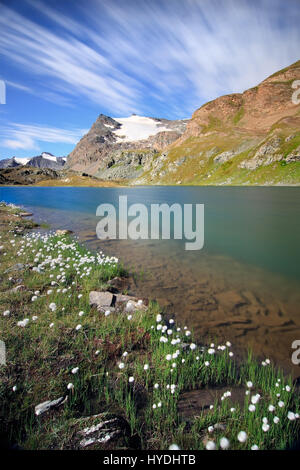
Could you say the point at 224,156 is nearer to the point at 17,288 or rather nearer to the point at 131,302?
the point at 131,302

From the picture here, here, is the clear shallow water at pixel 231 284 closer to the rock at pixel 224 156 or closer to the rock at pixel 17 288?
Answer: the rock at pixel 17 288

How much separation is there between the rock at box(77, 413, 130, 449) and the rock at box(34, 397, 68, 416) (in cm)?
61

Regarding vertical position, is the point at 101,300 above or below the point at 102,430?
above

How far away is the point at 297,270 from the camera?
38.6 ft

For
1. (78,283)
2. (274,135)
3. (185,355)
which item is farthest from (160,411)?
(274,135)

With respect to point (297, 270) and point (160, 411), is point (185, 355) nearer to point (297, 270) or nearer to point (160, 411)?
point (160, 411)

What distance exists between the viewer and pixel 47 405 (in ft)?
12.2

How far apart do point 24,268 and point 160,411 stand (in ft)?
27.5

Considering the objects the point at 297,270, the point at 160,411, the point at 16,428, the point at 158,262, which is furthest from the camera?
the point at 158,262

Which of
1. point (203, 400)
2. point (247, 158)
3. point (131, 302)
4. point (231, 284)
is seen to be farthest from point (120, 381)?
point (247, 158)

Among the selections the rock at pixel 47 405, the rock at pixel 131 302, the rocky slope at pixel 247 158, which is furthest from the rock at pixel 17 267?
the rocky slope at pixel 247 158

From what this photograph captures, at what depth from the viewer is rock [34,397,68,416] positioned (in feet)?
11.8

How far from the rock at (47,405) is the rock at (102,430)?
2.00 feet

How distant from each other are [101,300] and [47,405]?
3740 millimetres
